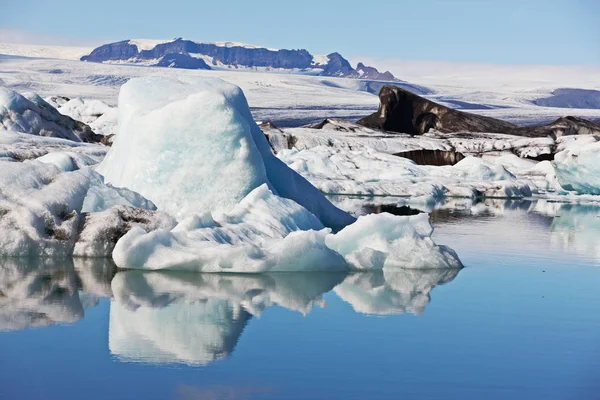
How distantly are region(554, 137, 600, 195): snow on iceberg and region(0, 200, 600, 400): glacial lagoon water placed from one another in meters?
17.7

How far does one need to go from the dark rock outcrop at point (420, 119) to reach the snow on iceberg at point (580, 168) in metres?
16.1

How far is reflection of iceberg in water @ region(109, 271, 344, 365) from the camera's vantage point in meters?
4.88

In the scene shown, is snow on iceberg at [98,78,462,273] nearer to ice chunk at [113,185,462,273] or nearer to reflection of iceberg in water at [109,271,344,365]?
ice chunk at [113,185,462,273]

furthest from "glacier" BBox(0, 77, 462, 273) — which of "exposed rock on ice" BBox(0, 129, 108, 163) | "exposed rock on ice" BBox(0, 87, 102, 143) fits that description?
"exposed rock on ice" BBox(0, 87, 102, 143)

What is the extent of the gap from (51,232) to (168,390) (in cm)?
449

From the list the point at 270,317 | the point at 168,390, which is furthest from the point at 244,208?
the point at 168,390

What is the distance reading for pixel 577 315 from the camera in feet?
21.2

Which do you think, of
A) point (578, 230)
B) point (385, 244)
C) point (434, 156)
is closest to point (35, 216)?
point (385, 244)

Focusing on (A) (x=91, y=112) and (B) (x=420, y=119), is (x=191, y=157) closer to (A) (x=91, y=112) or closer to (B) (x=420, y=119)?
(A) (x=91, y=112)

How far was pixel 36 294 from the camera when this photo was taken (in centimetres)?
645

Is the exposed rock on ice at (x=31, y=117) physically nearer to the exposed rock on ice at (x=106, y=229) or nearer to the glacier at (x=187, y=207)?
the glacier at (x=187, y=207)

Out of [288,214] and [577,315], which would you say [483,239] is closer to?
[288,214]

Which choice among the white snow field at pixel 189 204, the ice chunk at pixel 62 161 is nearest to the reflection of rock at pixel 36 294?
the white snow field at pixel 189 204

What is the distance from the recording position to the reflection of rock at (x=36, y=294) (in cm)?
560
